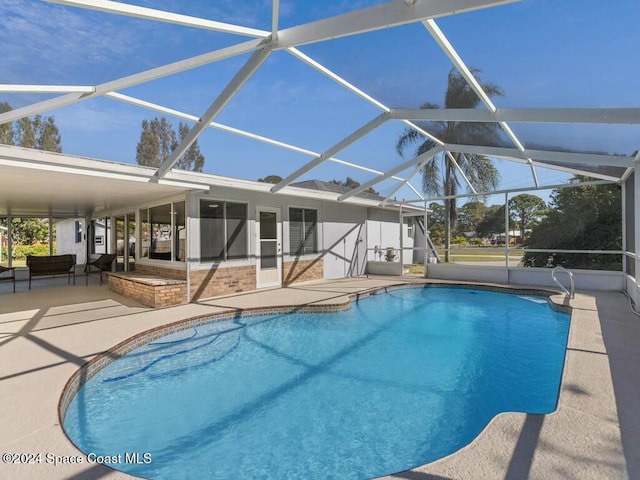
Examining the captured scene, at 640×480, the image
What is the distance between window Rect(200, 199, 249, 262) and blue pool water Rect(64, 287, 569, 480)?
2.30 m

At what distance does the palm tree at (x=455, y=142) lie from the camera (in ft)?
16.4

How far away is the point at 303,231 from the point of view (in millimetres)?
10594

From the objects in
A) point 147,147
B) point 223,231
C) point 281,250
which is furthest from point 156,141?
point 281,250

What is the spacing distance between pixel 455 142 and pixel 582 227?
716 centimetres

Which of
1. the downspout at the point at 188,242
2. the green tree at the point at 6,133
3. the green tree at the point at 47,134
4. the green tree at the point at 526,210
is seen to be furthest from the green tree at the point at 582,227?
the green tree at the point at 6,133

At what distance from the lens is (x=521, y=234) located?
13.3 meters

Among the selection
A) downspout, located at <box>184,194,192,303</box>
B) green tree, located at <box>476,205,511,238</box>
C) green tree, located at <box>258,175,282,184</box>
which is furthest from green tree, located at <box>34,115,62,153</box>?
green tree, located at <box>476,205,511,238</box>

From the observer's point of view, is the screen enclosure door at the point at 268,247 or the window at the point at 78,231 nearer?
the screen enclosure door at the point at 268,247

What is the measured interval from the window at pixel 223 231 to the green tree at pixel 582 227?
10.7m

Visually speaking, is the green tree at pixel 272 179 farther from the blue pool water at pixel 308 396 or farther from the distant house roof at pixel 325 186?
the blue pool water at pixel 308 396

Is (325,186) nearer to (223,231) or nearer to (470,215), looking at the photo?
(223,231)

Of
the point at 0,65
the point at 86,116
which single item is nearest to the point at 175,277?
the point at 86,116

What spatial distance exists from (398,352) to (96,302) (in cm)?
668

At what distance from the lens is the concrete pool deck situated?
2.05 m
